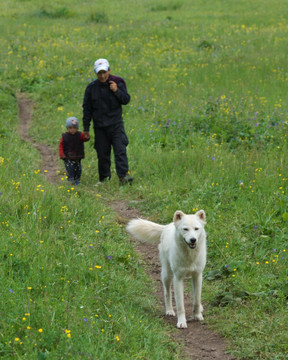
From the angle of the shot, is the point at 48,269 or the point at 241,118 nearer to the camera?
the point at 48,269

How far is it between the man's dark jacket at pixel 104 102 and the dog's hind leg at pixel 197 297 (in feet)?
15.6

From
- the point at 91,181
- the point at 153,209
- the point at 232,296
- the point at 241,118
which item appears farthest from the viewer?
the point at 241,118

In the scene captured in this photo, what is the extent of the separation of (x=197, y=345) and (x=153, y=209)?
3.81 m

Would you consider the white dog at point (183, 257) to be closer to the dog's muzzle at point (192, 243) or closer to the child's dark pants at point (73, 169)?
the dog's muzzle at point (192, 243)

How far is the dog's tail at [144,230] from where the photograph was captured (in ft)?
19.6

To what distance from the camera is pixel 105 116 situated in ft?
31.3

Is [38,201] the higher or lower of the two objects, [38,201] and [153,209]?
the higher

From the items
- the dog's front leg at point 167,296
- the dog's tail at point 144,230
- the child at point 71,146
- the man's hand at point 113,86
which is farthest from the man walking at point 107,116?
the dog's front leg at point 167,296

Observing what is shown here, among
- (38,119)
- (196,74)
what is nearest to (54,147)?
(38,119)

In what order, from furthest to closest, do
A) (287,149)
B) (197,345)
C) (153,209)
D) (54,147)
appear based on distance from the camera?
(54,147)
(287,149)
(153,209)
(197,345)

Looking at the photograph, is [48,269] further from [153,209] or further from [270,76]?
[270,76]

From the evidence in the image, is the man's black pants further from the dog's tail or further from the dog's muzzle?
the dog's muzzle

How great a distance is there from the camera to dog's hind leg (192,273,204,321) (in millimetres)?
5430

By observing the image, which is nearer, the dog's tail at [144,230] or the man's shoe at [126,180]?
the dog's tail at [144,230]
